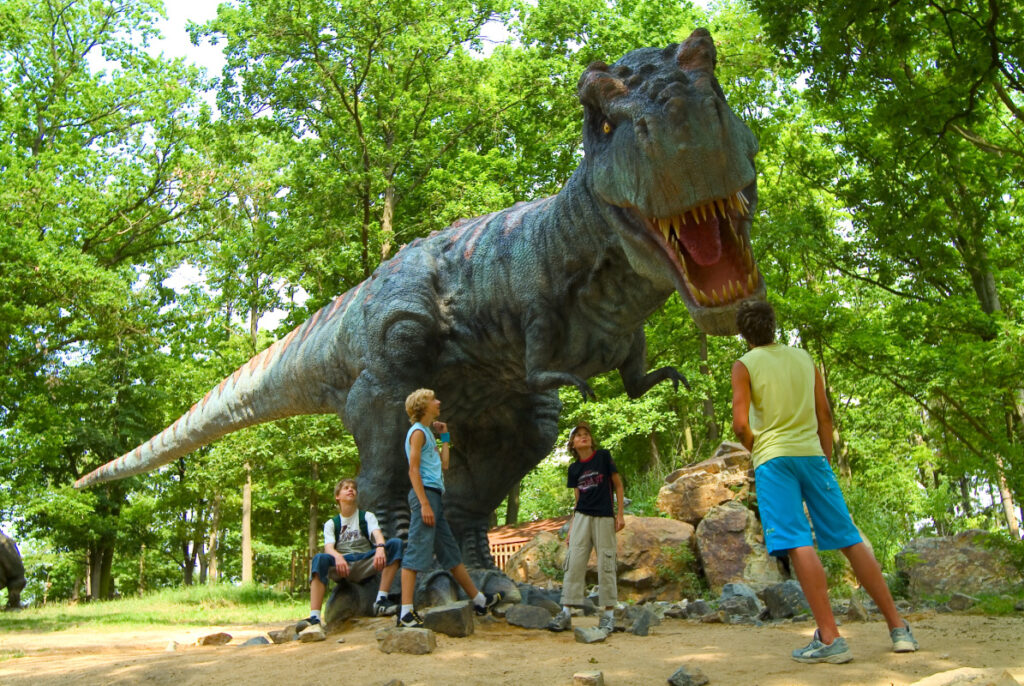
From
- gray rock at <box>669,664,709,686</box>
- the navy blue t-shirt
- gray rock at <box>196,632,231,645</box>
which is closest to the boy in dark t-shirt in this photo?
the navy blue t-shirt

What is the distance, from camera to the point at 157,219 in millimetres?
19234

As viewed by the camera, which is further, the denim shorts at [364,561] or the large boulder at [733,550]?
the large boulder at [733,550]

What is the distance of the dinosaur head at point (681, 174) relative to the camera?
12.7ft

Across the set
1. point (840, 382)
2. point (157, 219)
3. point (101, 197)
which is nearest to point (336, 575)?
point (101, 197)

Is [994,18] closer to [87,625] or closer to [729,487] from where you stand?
[729,487]

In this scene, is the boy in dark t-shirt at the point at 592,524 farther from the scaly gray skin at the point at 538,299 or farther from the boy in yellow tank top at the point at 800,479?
the boy in yellow tank top at the point at 800,479

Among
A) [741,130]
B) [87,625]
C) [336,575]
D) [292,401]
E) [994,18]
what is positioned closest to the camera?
[741,130]

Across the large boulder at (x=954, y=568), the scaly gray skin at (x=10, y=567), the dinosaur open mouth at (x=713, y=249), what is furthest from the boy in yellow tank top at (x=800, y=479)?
the scaly gray skin at (x=10, y=567)

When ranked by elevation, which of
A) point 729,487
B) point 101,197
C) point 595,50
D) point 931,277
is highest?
point 595,50

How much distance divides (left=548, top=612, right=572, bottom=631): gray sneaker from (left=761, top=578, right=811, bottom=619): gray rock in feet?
4.30

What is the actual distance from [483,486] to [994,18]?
5.08 metres

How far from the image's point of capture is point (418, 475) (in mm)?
4652

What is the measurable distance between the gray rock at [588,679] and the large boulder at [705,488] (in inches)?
242

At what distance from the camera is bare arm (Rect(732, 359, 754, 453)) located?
346cm
